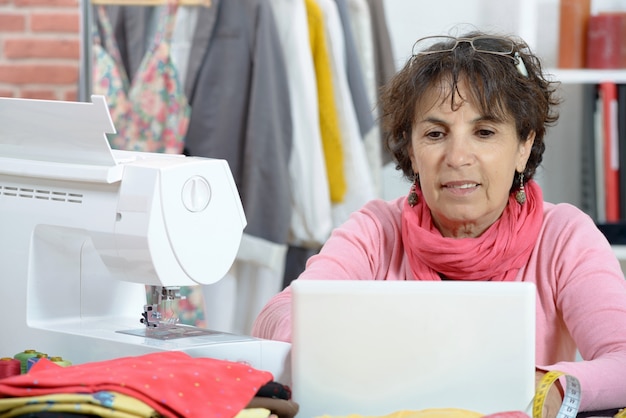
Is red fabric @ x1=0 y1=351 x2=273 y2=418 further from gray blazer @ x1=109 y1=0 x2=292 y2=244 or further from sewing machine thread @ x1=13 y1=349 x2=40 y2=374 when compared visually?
gray blazer @ x1=109 y1=0 x2=292 y2=244

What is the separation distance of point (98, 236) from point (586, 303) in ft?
2.50

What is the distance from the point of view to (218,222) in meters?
1.49

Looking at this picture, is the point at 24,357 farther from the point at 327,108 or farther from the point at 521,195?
the point at 327,108

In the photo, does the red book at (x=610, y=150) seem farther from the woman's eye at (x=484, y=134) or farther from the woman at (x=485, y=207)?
the woman's eye at (x=484, y=134)

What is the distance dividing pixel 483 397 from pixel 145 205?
519mm

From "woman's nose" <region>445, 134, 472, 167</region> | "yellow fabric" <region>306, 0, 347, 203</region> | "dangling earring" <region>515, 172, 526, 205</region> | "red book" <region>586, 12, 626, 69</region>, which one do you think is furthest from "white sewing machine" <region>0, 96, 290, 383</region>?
"red book" <region>586, 12, 626, 69</region>

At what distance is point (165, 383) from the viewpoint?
1.14 metres

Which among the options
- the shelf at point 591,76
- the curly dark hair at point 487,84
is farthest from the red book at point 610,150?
the curly dark hair at point 487,84

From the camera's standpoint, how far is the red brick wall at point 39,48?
3.83 m

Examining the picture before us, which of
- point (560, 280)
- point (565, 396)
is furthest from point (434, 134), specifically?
point (565, 396)

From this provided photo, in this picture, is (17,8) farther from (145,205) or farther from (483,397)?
(483,397)

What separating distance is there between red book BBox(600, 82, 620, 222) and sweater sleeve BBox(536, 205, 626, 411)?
1.53 m

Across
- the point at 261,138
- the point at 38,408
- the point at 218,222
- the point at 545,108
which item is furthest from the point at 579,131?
the point at 38,408

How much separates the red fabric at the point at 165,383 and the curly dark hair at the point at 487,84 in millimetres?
759
